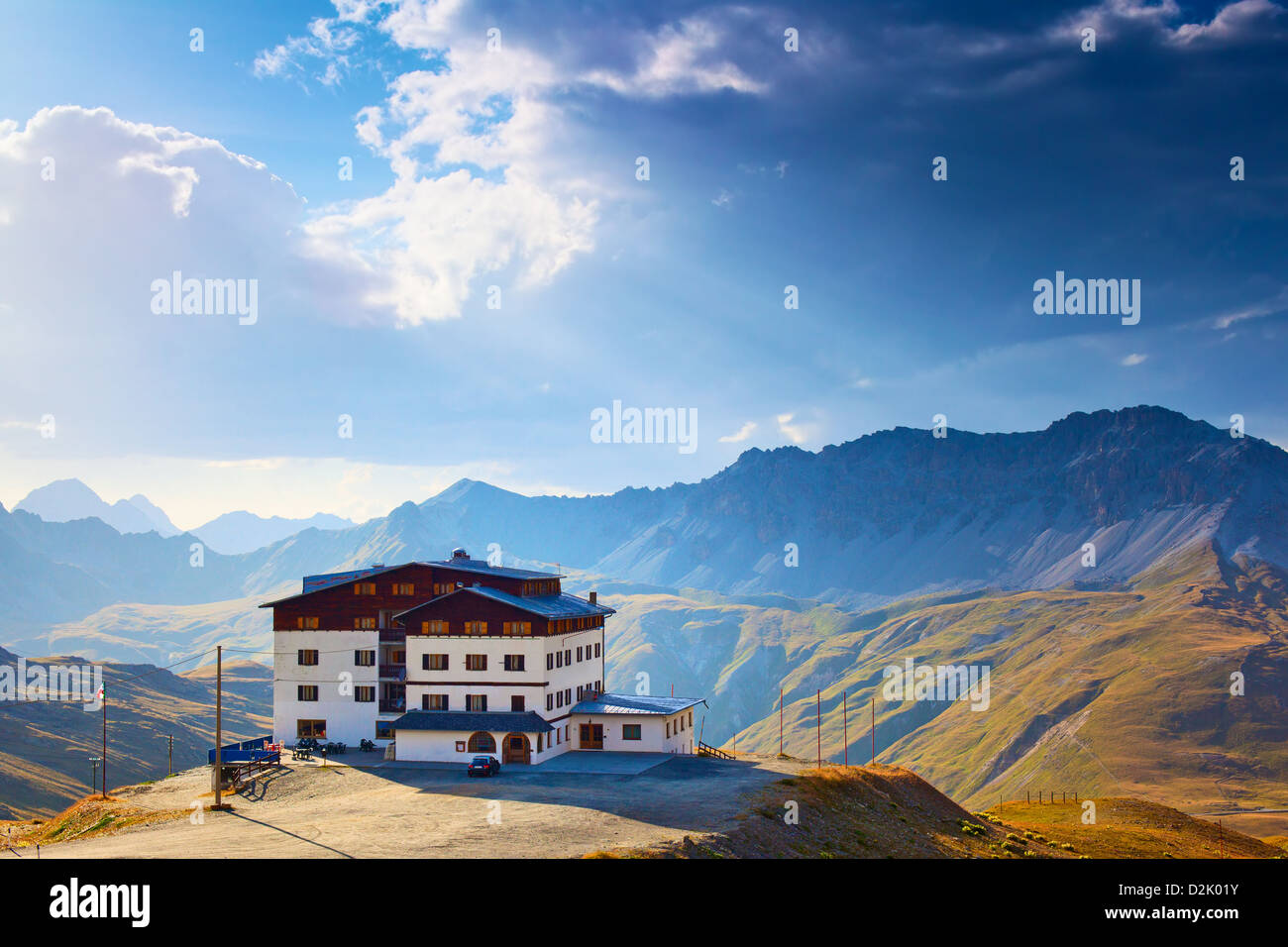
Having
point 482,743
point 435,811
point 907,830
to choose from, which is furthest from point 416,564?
point 907,830

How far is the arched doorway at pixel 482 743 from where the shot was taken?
87.2 meters

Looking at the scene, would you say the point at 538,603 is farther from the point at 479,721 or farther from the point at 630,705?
the point at 479,721

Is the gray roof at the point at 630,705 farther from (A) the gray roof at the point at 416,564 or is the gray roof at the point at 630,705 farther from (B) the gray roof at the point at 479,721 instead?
(A) the gray roof at the point at 416,564

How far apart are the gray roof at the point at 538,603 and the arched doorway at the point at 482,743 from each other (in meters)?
12.0

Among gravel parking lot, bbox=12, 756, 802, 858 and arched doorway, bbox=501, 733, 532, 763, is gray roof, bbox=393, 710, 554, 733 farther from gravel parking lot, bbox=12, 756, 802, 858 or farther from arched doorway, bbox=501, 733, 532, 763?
gravel parking lot, bbox=12, 756, 802, 858

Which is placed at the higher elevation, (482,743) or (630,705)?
(630,705)

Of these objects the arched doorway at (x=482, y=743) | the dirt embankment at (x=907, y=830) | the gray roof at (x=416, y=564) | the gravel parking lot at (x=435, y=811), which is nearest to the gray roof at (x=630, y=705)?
the gravel parking lot at (x=435, y=811)

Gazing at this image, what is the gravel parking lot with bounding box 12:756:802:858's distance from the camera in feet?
167

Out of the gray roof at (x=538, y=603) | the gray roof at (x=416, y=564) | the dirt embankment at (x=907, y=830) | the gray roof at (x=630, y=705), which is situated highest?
the gray roof at (x=416, y=564)

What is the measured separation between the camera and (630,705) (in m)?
95.8

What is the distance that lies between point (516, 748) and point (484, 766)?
6583 mm

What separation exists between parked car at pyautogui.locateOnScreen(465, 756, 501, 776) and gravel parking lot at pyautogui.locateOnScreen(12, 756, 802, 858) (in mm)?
1040
